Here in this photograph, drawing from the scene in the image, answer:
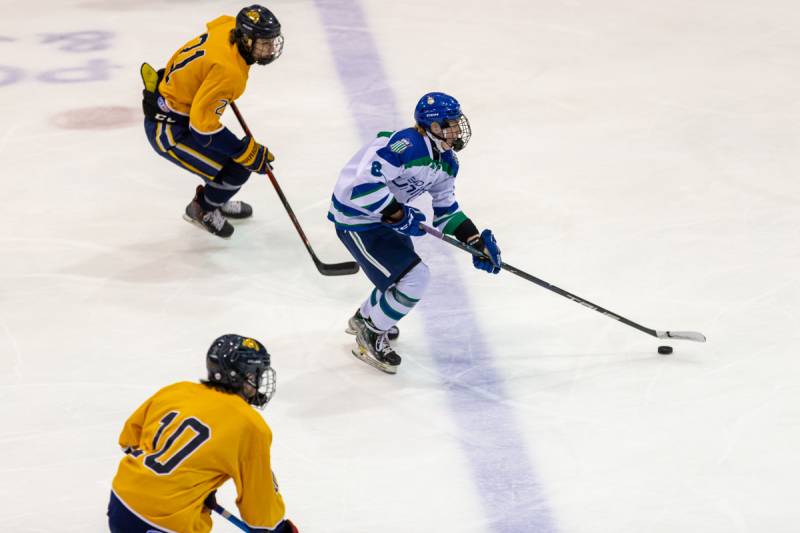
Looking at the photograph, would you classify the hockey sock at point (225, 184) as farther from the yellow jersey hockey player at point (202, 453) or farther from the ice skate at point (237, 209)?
the yellow jersey hockey player at point (202, 453)

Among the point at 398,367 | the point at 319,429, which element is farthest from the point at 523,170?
the point at 319,429

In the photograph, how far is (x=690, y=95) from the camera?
6.60 metres

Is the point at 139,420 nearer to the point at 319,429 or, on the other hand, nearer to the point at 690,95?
the point at 319,429

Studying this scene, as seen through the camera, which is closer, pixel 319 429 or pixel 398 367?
pixel 319 429

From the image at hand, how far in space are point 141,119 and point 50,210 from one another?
91 centimetres

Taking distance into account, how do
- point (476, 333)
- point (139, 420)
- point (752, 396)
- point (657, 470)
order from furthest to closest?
1. point (476, 333)
2. point (752, 396)
3. point (657, 470)
4. point (139, 420)

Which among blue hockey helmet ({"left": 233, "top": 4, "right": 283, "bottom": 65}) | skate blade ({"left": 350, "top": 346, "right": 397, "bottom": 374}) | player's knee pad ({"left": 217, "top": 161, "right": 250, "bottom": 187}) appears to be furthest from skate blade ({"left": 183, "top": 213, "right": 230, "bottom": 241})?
skate blade ({"left": 350, "top": 346, "right": 397, "bottom": 374})

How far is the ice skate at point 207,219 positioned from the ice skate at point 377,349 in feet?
3.40

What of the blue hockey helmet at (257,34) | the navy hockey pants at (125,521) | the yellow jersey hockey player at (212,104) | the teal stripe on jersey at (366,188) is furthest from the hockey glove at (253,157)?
the navy hockey pants at (125,521)

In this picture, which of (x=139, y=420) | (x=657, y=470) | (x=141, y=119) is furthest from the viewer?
(x=141, y=119)

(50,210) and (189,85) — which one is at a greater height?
(189,85)

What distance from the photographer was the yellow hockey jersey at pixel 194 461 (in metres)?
3.02

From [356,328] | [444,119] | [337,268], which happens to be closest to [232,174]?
[337,268]

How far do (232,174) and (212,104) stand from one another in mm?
401
